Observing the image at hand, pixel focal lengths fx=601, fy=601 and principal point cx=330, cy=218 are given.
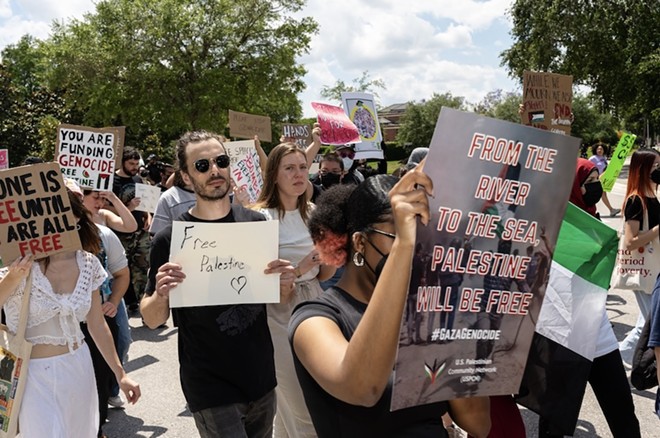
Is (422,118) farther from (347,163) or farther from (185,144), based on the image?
(185,144)

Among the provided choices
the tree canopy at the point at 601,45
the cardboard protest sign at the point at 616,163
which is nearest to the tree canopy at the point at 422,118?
the tree canopy at the point at 601,45

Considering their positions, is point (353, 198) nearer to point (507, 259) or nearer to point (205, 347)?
point (507, 259)

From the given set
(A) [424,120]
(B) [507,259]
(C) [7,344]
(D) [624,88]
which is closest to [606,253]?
(B) [507,259]

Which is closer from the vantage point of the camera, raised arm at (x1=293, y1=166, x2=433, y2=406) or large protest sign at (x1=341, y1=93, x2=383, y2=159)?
raised arm at (x1=293, y1=166, x2=433, y2=406)

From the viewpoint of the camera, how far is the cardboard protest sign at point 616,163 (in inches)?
354

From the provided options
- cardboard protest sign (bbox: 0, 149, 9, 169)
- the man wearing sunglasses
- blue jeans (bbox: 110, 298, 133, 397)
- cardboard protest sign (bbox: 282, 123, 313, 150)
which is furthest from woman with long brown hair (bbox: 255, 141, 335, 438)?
cardboard protest sign (bbox: 282, 123, 313, 150)

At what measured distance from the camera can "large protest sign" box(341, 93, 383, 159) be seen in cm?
825

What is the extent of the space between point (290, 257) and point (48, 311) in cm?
139

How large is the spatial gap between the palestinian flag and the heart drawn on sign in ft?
4.59

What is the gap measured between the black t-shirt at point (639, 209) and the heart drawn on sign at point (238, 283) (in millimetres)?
3749

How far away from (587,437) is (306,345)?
134 inches

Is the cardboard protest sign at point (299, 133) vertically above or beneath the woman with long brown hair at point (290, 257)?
above

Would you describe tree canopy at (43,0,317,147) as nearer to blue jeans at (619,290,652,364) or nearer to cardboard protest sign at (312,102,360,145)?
cardboard protest sign at (312,102,360,145)

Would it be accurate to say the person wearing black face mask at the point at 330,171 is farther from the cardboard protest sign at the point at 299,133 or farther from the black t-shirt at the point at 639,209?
the black t-shirt at the point at 639,209
